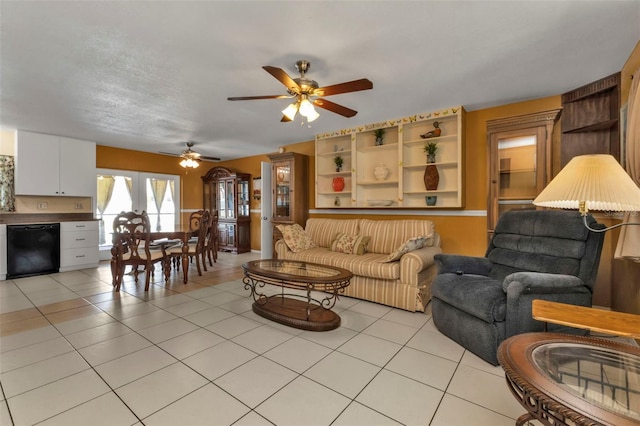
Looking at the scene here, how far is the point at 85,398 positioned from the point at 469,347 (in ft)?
8.66

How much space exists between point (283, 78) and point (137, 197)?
5.78 meters

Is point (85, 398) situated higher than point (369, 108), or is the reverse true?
point (369, 108)

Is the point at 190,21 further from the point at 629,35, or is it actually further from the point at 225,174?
the point at 225,174

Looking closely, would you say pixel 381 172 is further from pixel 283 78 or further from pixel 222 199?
pixel 222 199

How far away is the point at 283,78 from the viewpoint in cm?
226

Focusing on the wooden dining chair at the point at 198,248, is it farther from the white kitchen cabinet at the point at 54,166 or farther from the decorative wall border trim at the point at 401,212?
the white kitchen cabinet at the point at 54,166

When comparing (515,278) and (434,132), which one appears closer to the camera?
(515,278)

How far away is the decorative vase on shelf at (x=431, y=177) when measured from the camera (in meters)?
3.98

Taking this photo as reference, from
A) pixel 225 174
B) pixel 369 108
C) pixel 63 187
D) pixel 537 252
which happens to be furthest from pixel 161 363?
pixel 225 174

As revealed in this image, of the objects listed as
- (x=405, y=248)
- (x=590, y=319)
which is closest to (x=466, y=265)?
(x=405, y=248)

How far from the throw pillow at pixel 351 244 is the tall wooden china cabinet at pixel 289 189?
1395mm

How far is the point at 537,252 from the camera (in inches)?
99.0

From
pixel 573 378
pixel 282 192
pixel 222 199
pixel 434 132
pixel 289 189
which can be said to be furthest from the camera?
pixel 222 199

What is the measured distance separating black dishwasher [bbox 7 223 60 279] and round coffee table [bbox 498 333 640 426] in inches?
256
